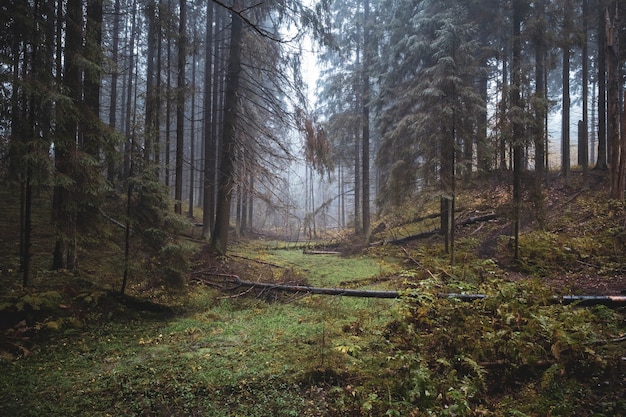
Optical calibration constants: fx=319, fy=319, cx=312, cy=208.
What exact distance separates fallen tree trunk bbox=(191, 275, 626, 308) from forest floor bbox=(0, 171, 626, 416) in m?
0.16

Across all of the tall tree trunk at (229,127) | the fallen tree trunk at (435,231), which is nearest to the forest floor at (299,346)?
the tall tree trunk at (229,127)

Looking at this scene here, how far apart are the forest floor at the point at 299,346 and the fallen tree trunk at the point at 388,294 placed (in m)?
0.16

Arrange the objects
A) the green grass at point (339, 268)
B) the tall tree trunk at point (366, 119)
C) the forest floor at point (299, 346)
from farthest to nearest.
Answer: the tall tree trunk at point (366, 119) → the green grass at point (339, 268) → the forest floor at point (299, 346)

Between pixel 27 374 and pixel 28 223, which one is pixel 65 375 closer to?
pixel 27 374

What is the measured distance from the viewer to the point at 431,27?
14.7m

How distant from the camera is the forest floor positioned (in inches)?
148

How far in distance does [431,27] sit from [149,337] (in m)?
16.2


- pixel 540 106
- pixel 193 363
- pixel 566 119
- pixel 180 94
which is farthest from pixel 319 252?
pixel 566 119

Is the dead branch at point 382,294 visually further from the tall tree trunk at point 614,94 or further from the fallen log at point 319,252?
the tall tree trunk at point 614,94

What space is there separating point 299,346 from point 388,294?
2.45 m

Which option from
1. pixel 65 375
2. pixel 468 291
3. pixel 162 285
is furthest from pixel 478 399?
pixel 162 285

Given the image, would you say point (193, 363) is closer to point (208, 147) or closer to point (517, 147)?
point (517, 147)

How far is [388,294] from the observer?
7094 mm

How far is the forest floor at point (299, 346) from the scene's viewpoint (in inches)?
148
